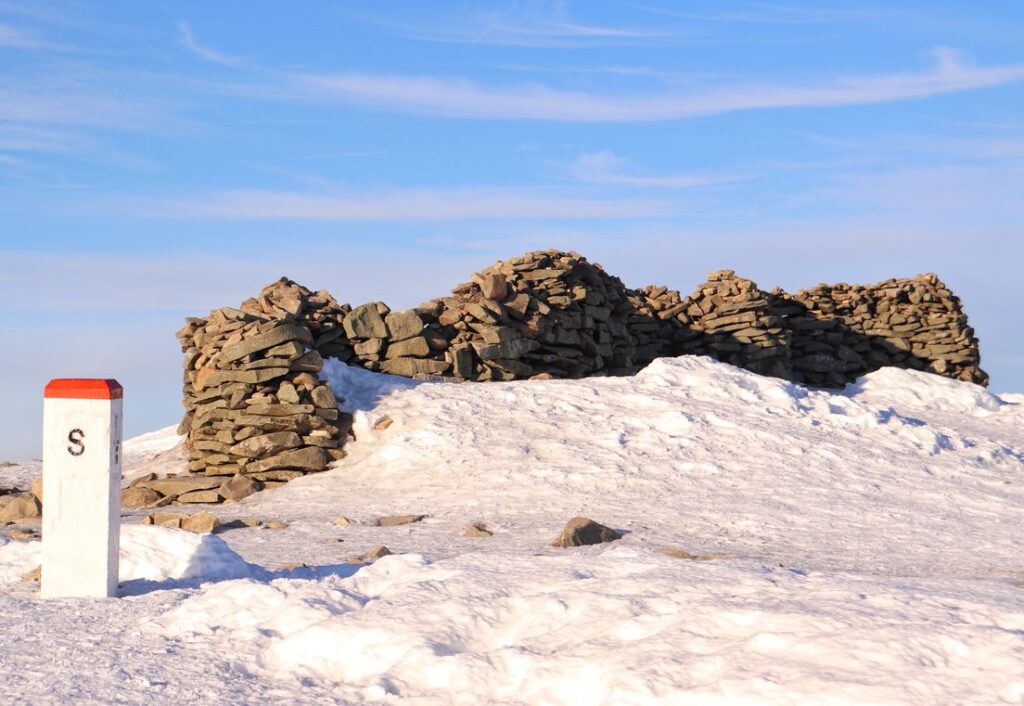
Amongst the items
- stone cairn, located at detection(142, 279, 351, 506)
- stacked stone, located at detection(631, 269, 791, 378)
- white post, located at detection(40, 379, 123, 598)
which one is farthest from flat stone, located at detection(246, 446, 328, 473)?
stacked stone, located at detection(631, 269, 791, 378)

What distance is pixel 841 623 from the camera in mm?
4914

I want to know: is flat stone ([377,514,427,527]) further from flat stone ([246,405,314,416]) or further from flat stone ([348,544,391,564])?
flat stone ([246,405,314,416])

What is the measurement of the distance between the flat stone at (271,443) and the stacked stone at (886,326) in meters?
15.2

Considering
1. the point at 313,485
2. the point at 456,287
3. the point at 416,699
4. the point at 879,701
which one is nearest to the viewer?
the point at 879,701

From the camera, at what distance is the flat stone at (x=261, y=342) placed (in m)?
14.0

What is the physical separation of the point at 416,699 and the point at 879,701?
6.88 feet

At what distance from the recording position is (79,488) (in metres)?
7.02

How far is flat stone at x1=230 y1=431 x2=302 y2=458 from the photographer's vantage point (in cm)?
1353

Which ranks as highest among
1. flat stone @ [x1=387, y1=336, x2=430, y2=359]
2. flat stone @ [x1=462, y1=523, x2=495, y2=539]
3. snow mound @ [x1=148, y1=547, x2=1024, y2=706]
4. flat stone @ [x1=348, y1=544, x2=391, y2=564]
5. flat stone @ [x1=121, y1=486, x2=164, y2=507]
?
flat stone @ [x1=387, y1=336, x2=430, y2=359]

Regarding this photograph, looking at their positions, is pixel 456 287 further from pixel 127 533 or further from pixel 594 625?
pixel 594 625

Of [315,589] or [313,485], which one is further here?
[313,485]

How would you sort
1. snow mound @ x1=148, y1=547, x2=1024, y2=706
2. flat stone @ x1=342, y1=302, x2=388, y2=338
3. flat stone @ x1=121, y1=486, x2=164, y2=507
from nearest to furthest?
snow mound @ x1=148, y1=547, x2=1024, y2=706 < flat stone @ x1=121, y1=486, x2=164, y2=507 < flat stone @ x1=342, y1=302, x2=388, y2=338

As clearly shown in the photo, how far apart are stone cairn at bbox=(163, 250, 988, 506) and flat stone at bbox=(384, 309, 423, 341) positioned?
0.08 feet

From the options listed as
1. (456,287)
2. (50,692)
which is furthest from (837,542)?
(456,287)
